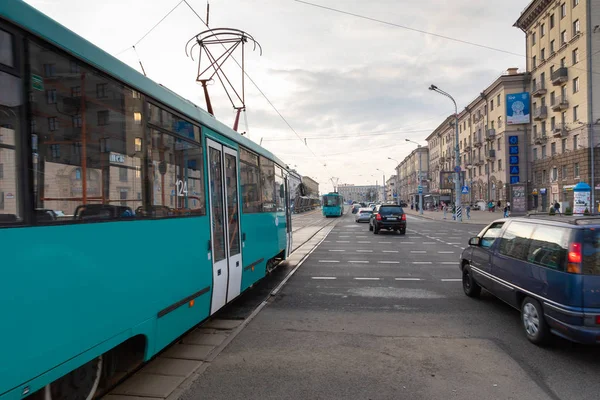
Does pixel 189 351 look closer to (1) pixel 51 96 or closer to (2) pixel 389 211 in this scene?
(1) pixel 51 96

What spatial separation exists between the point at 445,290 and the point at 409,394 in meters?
5.03

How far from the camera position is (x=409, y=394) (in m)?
3.81

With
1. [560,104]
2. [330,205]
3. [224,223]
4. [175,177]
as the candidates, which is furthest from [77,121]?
[560,104]

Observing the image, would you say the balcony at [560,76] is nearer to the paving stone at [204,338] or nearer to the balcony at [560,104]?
the balcony at [560,104]

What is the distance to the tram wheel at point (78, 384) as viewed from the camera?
2.93 m

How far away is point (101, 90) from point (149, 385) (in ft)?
9.11

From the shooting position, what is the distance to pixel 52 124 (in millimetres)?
2746

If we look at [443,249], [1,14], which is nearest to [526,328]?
[1,14]

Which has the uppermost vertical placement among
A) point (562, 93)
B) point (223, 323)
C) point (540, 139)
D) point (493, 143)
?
point (562, 93)

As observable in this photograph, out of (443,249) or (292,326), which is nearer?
(292,326)

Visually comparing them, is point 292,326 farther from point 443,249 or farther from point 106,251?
point 443,249

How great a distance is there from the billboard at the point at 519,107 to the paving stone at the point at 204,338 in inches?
2090

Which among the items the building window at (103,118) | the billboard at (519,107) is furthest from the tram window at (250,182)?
the billboard at (519,107)

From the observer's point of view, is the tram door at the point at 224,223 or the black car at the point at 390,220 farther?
the black car at the point at 390,220
